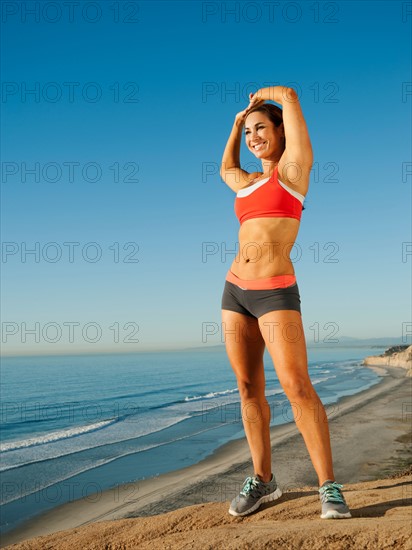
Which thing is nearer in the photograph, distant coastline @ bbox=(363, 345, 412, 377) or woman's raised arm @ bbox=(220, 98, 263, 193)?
woman's raised arm @ bbox=(220, 98, 263, 193)

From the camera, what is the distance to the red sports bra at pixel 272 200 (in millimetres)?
3455

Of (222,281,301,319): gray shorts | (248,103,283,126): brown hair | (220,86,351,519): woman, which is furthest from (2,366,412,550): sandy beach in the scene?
(248,103,283,126): brown hair

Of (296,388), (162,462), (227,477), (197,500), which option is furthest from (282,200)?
(162,462)

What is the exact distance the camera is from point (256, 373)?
3.77 meters

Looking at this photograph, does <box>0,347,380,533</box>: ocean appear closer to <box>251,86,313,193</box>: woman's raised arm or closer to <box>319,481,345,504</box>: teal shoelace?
<box>319,481,345,504</box>: teal shoelace

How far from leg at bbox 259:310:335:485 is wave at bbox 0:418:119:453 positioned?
1328 centimetres

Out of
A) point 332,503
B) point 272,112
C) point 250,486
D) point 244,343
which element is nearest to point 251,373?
point 244,343

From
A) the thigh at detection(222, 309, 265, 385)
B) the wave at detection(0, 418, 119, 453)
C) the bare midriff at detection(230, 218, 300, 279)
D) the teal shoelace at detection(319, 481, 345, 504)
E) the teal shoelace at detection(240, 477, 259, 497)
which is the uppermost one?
the bare midriff at detection(230, 218, 300, 279)

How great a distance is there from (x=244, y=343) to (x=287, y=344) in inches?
17.4

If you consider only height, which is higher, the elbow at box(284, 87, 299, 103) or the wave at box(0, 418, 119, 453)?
the elbow at box(284, 87, 299, 103)

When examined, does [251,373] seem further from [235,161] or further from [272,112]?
[272,112]

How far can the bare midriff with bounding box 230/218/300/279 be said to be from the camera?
344 centimetres

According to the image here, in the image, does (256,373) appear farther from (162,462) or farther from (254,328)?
(162,462)

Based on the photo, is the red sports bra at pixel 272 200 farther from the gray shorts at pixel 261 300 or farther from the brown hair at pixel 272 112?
the gray shorts at pixel 261 300
